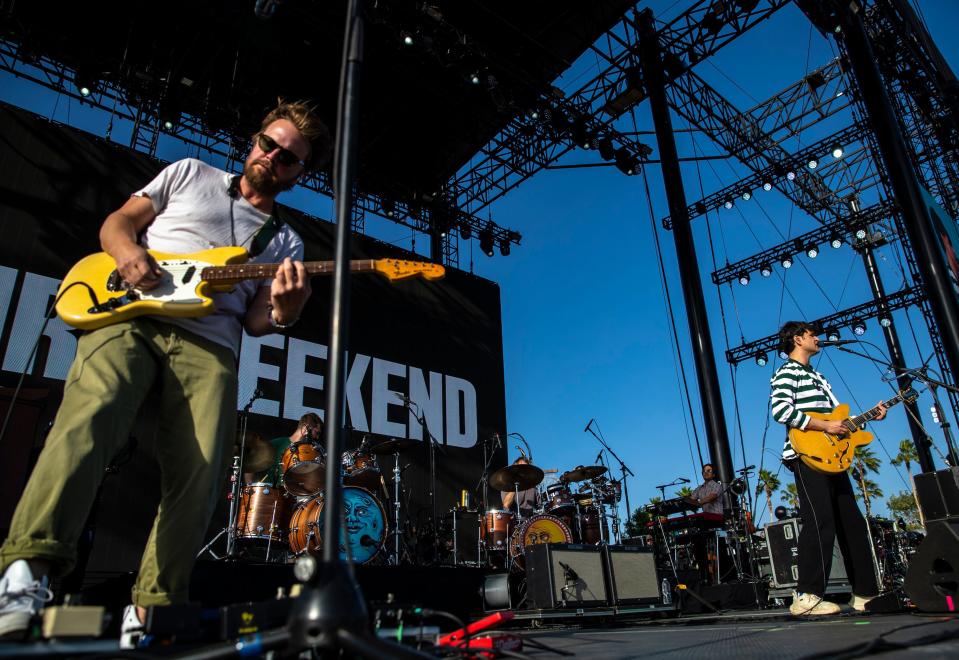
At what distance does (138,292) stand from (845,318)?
16.2 meters

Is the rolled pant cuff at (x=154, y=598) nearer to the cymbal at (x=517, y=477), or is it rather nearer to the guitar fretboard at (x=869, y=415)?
the guitar fretboard at (x=869, y=415)

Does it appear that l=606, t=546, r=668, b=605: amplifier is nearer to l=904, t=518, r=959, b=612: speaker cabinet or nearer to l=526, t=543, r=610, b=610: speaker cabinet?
l=526, t=543, r=610, b=610: speaker cabinet

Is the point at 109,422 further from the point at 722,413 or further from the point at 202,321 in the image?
the point at 722,413

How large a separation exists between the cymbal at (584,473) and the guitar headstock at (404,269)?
5.83 meters

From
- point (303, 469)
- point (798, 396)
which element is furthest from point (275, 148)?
point (303, 469)

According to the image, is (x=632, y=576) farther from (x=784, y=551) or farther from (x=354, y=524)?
(x=354, y=524)

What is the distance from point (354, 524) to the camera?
5.93m

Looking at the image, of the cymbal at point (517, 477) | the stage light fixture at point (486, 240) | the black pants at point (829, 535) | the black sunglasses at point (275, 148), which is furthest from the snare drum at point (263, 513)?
the stage light fixture at point (486, 240)

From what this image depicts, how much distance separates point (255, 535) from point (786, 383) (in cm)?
473

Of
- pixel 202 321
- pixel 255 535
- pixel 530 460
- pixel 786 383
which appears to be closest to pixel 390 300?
pixel 530 460

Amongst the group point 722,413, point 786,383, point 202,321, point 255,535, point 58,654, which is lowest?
point 58,654

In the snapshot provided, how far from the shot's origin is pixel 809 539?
13.2 feet

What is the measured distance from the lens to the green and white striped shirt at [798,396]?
4211 millimetres

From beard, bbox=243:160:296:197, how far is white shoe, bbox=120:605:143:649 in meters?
1.36
